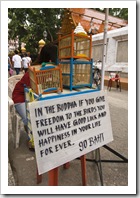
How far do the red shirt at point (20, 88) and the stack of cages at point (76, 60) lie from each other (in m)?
0.57

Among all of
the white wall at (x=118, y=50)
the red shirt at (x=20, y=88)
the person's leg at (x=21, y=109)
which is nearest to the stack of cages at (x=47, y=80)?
the red shirt at (x=20, y=88)

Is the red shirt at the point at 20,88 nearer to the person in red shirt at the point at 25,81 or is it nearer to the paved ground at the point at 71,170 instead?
the person in red shirt at the point at 25,81

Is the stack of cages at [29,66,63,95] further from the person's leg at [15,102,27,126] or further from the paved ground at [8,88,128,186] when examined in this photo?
the paved ground at [8,88,128,186]

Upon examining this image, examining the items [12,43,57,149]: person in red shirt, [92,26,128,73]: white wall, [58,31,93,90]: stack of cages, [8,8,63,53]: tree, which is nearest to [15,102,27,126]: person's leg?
[12,43,57,149]: person in red shirt

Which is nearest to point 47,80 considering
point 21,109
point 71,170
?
point 21,109

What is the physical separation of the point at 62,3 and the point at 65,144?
1788 mm

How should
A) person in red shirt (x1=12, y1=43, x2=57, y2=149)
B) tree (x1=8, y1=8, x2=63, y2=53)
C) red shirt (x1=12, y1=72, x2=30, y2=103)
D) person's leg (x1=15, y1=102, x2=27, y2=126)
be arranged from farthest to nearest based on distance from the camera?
tree (x1=8, y1=8, x2=63, y2=53) → person's leg (x1=15, y1=102, x2=27, y2=126) → red shirt (x1=12, y1=72, x2=30, y2=103) → person in red shirt (x1=12, y1=43, x2=57, y2=149)

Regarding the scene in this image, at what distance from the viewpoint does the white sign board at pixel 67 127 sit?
48.8 inches

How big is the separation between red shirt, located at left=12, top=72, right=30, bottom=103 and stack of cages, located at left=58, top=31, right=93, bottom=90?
0.57m

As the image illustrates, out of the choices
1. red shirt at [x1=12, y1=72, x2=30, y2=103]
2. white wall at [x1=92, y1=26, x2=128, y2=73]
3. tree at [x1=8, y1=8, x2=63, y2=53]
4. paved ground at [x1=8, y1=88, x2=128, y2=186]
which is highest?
tree at [x1=8, y1=8, x2=63, y2=53]

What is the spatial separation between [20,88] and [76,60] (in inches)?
35.5

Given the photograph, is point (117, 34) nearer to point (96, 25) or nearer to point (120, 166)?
point (96, 25)

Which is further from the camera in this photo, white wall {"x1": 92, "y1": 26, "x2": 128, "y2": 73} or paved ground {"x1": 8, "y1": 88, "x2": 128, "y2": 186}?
white wall {"x1": 92, "y1": 26, "x2": 128, "y2": 73}

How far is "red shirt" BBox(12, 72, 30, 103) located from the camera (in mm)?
1986
